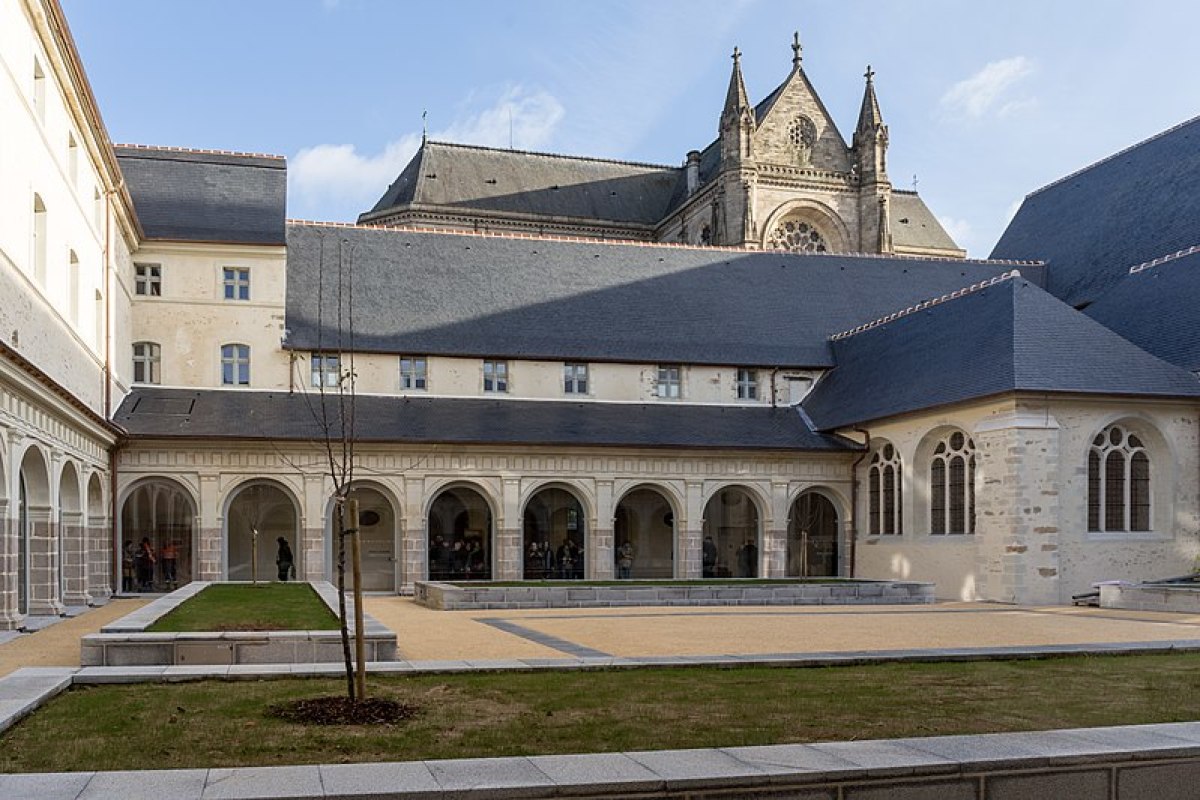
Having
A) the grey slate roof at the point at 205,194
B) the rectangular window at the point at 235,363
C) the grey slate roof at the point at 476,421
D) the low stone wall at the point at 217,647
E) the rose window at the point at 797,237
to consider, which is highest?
the rose window at the point at 797,237

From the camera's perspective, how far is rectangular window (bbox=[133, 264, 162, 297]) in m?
32.6

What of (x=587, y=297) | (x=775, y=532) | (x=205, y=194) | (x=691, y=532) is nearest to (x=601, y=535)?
(x=691, y=532)

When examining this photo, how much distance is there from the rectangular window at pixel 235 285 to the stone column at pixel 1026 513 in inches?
776

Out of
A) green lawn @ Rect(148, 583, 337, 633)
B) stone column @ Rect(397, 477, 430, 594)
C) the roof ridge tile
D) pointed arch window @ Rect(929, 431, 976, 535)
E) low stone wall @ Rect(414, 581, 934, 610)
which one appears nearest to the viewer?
green lawn @ Rect(148, 583, 337, 633)

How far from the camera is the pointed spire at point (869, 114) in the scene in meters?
57.3

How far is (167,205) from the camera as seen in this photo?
33.3 meters

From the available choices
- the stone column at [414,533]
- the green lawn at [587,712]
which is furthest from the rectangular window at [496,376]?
the green lawn at [587,712]

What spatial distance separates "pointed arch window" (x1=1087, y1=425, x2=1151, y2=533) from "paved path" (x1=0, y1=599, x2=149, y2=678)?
20.3 meters

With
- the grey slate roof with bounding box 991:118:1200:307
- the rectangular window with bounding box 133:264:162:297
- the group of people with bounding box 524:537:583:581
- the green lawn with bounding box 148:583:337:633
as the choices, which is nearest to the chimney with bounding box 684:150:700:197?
the grey slate roof with bounding box 991:118:1200:307

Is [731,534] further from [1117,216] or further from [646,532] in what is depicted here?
[1117,216]

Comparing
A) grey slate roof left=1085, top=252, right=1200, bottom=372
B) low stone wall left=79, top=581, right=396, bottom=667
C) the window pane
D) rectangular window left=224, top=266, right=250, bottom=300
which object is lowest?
low stone wall left=79, top=581, right=396, bottom=667

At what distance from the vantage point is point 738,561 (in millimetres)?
37938

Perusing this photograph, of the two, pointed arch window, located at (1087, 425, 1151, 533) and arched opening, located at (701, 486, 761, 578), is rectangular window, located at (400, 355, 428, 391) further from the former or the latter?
pointed arch window, located at (1087, 425, 1151, 533)

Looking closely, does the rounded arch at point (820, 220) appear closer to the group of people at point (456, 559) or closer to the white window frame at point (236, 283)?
the group of people at point (456, 559)
